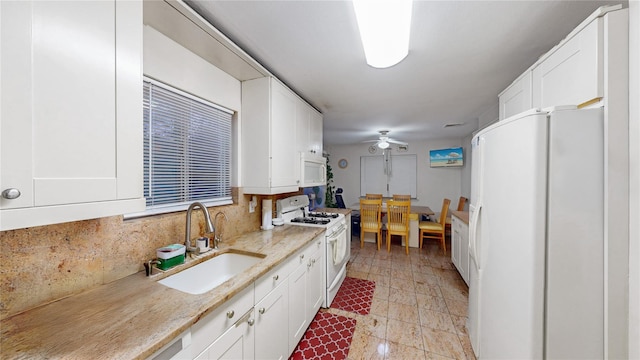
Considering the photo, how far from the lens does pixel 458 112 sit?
320cm

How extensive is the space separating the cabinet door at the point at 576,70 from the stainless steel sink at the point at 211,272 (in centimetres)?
204

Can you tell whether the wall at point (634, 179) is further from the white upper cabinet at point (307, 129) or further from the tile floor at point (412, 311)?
the white upper cabinet at point (307, 129)

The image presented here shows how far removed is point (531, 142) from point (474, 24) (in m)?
0.82

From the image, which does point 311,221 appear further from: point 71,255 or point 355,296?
point 71,255

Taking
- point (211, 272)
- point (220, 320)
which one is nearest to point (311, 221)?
point (211, 272)

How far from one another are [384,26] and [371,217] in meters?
3.63

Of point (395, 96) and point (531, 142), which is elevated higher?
point (395, 96)

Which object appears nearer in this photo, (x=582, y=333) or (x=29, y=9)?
(x=29, y=9)

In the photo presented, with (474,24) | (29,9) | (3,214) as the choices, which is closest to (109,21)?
(29,9)

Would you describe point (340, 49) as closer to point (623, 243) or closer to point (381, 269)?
point (623, 243)

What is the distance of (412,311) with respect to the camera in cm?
230

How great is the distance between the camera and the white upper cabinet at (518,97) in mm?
1638

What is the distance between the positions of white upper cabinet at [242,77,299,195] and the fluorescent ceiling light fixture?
100 centimetres

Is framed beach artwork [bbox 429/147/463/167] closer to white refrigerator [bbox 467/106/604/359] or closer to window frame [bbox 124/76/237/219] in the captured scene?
white refrigerator [bbox 467/106/604/359]
